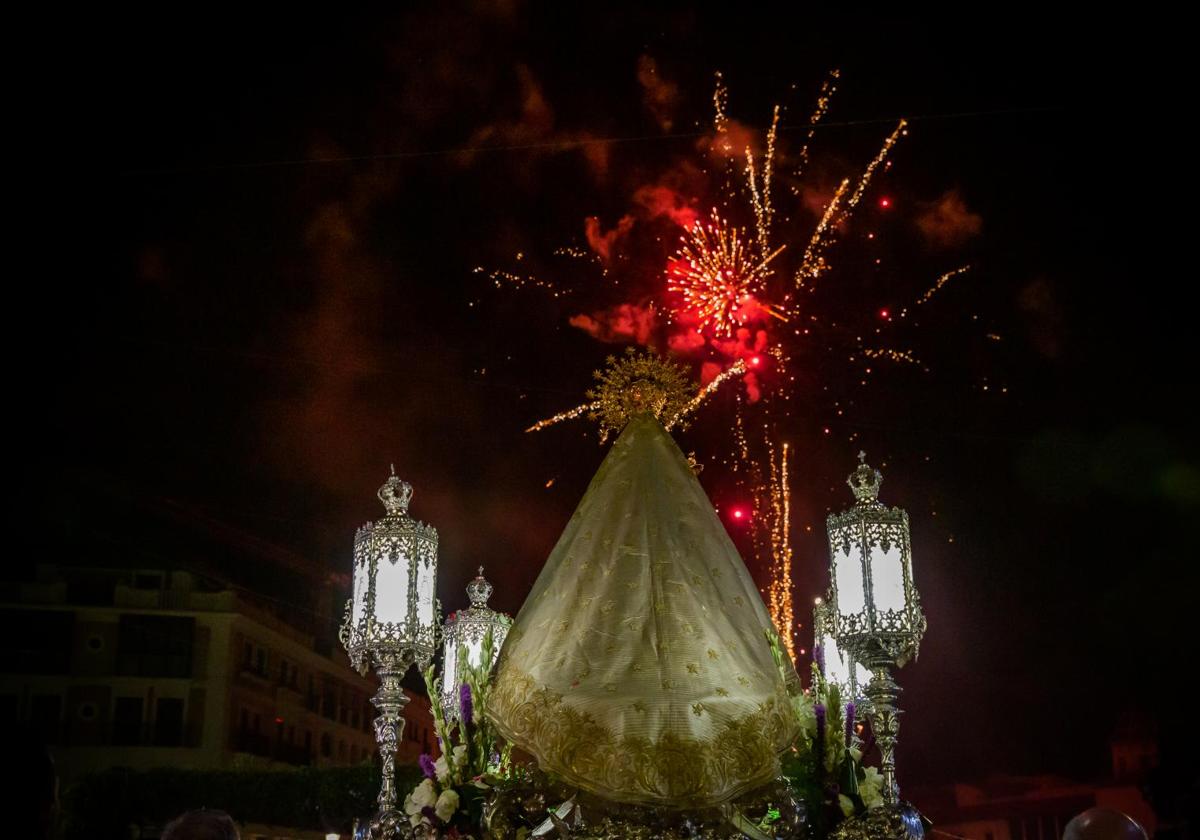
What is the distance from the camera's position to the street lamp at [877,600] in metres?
8.57

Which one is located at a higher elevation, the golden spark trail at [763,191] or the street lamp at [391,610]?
the golden spark trail at [763,191]

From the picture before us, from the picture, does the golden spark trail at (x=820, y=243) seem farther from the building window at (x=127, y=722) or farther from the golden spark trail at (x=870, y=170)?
the building window at (x=127, y=722)

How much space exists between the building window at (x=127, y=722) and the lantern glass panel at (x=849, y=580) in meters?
32.4

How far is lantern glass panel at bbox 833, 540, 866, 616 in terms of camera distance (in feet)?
28.8

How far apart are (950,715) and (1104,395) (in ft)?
20.2

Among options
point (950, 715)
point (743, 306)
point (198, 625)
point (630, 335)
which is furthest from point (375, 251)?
point (198, 625)

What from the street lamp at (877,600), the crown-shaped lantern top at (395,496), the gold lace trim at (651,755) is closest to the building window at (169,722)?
the crown-shaped lantern top at (395,496)

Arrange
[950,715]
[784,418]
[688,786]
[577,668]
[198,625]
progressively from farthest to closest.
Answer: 1. [198,625]
2. [950,715]
3. [784,418]
4. [577,668]
5. [688,786]

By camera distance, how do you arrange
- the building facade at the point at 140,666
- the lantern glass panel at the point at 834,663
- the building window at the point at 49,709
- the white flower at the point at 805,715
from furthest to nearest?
the building facade at the point at 140,666 < the building window at the point at 49,709 < the lantern glass panel at the point at 834,663 < the white flower at the point at 805,715

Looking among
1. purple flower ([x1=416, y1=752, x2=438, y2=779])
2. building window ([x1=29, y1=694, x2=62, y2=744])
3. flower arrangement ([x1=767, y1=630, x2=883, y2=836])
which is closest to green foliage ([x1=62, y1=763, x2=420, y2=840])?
building window ([x1=29, y1=694, x2=62, y2=744])

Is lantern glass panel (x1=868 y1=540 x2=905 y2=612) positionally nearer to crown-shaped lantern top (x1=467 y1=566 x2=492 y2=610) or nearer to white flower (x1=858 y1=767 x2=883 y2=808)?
white flower (x1=858 y1=767 x2=883 y2=808)

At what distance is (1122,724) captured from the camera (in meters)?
19.0

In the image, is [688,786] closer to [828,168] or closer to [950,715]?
[828,168]

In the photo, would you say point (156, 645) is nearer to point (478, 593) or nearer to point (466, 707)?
point (478, 593)
